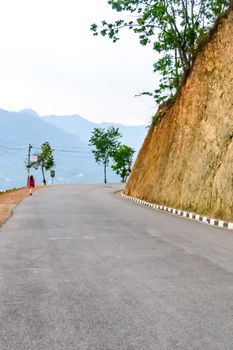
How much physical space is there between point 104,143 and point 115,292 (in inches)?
3834

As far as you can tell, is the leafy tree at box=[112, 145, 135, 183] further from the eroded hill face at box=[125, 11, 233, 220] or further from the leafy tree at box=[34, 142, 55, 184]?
the eroded hill face at box=[125, 11, 233, 220]

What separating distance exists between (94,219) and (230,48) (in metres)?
10.0

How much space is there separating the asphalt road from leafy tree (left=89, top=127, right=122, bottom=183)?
90914 millimetres

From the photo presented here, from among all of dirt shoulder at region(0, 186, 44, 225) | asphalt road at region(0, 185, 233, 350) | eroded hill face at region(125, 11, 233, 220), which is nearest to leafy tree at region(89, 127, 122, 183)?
dirt shoulder at region(0, 186, 44, 225)

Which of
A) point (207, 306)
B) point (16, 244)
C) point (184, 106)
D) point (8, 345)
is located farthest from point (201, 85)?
point (8, 345)

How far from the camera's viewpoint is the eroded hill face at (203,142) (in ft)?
64.2

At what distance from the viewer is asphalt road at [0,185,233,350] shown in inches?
184

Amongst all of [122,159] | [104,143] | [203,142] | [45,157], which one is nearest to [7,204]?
[203,142]

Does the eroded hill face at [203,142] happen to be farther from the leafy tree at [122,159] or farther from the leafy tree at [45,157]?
the leafy tree at [122,159]

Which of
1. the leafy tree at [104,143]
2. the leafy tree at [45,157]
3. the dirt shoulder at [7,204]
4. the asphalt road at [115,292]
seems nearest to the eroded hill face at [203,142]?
the asphalt road at [115,292]

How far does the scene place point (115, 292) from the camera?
6488 mm

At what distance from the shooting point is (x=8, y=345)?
4.48 meters

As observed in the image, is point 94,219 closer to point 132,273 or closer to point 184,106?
point 132,273

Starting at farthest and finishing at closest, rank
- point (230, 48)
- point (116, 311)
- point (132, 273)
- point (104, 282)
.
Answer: point (230, 48), point (132, 273), point (104, 282), point (116, 311)
